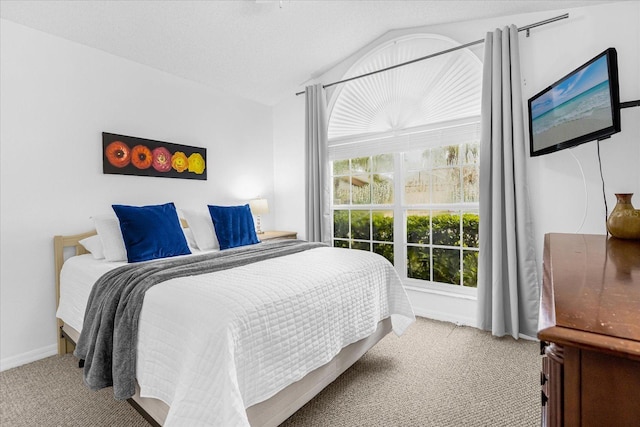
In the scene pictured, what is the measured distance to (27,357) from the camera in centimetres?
244

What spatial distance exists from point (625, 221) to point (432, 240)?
1.85m

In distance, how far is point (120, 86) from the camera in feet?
9.70

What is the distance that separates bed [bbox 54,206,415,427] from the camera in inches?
47.9

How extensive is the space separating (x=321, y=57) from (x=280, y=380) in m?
3.34

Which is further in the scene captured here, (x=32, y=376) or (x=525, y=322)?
(x=525, y=322)

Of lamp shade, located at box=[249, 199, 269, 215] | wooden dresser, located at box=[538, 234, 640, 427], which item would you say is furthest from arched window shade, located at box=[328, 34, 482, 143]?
wooden dresser, located at box=[538, 234, 640, 427]

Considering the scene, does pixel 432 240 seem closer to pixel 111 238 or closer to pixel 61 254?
pixel 111 238

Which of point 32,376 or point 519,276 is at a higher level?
point 519,276

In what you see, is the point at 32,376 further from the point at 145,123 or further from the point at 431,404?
the point at 431,404

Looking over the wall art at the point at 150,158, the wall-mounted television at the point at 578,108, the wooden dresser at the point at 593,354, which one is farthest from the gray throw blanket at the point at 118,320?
the wall-mounted television at the point at 578,108

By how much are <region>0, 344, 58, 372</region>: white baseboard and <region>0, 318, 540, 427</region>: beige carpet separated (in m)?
0.06

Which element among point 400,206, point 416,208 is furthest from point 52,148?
point 416,208

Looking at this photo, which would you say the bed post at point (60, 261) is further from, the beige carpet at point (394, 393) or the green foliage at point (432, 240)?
the green foliage at point (432, 240)

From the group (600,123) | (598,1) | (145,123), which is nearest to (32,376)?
(145,123)
